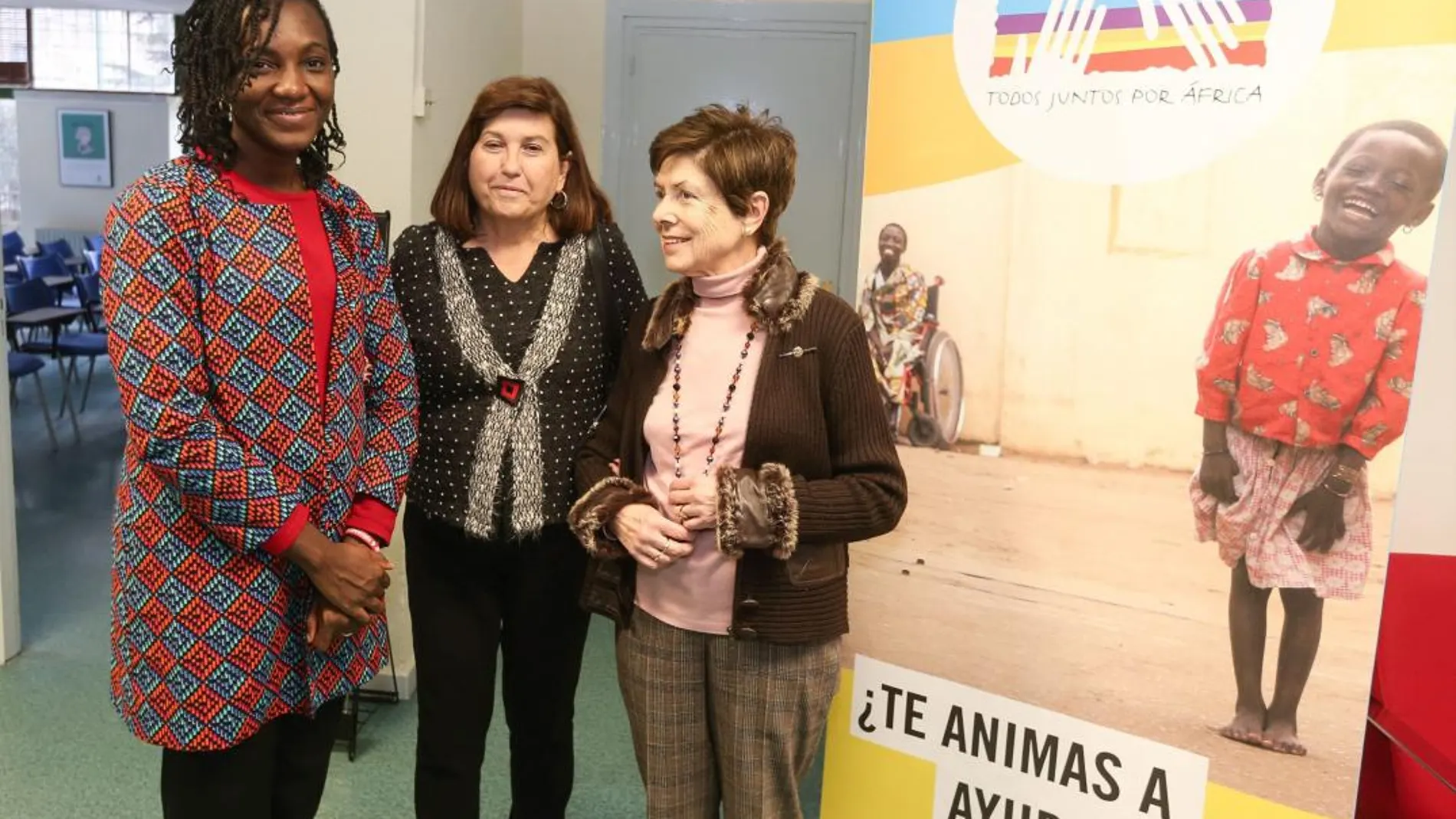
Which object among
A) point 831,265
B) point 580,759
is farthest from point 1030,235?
point 831,265

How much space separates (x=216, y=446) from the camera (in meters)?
1.33

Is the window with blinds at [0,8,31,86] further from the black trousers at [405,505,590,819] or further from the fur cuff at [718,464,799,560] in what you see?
the fur cuff at [718,464,799,560]

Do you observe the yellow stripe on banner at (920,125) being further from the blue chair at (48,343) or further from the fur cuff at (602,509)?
the blue chair at (48,343)

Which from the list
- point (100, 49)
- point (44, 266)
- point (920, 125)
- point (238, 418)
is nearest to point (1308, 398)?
point (920, 125)

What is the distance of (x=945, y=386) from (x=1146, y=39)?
658mm

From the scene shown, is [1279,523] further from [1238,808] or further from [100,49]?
[100,49]

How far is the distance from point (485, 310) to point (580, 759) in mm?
→ 1536

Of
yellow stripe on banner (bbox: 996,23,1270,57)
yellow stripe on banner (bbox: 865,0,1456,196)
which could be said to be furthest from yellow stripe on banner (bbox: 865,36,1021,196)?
yellow stripe on banner (bbox: 996,23,1270,57)

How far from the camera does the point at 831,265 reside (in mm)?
3928

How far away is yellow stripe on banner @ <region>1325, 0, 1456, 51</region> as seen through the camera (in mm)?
1508

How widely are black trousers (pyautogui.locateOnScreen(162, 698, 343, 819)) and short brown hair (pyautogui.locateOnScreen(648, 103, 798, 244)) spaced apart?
913 mm

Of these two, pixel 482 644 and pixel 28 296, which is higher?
pixel 28 296

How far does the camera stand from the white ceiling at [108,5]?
28.7ft

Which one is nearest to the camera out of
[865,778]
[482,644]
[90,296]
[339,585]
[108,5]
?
[339,585]
